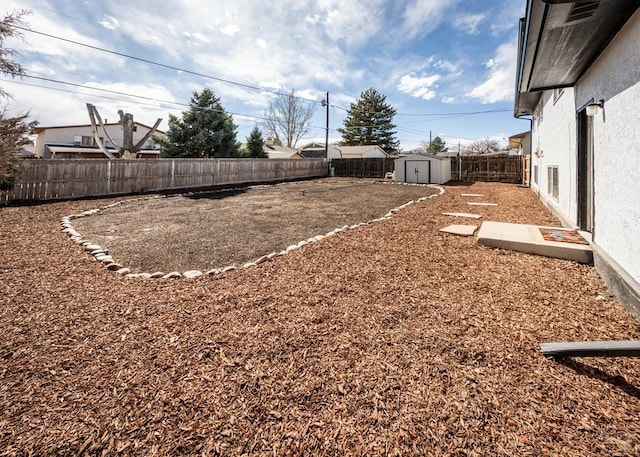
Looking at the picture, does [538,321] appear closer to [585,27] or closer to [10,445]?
[585,27]

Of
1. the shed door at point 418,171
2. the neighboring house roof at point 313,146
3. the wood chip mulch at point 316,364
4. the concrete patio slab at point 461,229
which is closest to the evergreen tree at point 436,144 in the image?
the neighboring house roof at point 313,146

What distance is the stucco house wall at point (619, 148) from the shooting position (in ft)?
8.87

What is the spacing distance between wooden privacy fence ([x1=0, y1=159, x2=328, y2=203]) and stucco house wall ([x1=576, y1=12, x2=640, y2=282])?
44.6ft

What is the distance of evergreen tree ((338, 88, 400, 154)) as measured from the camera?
129 ft

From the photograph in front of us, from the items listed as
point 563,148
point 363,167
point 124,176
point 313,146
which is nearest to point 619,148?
point 563,148

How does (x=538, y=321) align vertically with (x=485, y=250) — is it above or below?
below

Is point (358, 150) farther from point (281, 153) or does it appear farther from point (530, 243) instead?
point (530, 243)

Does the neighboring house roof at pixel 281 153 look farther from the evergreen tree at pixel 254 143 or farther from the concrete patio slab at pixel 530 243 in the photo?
the concrete patio slab at pixel 530 243

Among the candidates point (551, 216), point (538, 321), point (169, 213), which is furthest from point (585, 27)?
point (169, 213)

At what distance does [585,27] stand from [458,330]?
358cm

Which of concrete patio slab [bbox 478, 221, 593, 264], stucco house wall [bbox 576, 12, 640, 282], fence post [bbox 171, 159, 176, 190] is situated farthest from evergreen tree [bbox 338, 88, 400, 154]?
stucco house wall [bbox 576, 12, 640, 282]

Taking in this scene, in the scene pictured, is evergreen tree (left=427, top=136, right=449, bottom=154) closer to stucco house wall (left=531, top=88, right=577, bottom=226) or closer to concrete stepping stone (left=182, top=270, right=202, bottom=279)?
stucco house wall (left=531, top=88, right=577, bottom=226)

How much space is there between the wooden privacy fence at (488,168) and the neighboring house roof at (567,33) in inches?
574

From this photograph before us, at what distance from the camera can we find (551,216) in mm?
6742
